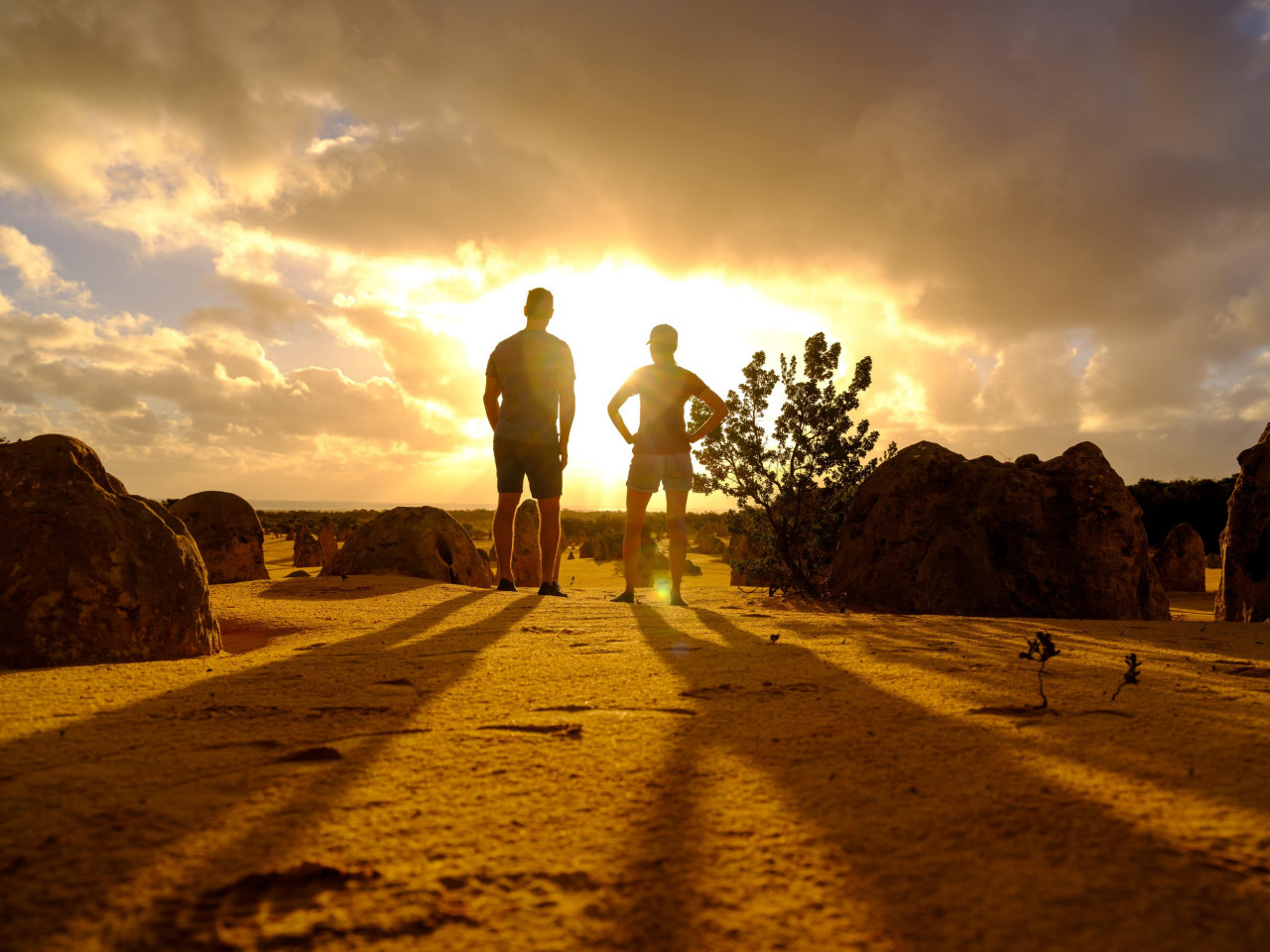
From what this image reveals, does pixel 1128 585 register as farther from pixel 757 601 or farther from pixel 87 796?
pixel 87 796

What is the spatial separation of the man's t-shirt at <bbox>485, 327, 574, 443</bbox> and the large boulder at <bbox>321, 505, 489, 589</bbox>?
2.59m

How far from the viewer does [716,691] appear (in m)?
2.33

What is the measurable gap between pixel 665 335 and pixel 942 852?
16.8 feet

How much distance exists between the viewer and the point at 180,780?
4.81 feet

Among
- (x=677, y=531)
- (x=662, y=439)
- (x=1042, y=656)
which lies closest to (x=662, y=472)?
(x=662, y=439)

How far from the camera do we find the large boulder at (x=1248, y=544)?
18.2 feet

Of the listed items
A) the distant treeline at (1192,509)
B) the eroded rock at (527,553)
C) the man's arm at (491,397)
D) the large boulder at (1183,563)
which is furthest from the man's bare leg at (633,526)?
the distant treeline at (1192,509)

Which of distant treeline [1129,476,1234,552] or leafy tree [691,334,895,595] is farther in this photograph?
distant treeline [1129,476,1234,552]

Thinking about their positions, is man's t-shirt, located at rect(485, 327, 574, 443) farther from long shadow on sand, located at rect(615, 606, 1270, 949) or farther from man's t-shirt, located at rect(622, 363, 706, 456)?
long shadow on sand, located at rect(615, 606, 1270, 949)

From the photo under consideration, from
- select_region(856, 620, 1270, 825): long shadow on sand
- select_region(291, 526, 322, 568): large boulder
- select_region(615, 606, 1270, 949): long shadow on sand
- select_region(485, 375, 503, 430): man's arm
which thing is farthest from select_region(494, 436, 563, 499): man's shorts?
select_region(291, 526, 322, 568): large boulder

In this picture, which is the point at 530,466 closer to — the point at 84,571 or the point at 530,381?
the point at 530,381

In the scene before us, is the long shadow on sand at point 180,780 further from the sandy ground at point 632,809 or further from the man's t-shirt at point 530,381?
the man's t-shirt at point 530,381

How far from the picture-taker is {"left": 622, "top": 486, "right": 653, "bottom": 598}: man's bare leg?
225 inches

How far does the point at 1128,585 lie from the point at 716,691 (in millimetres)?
5238
